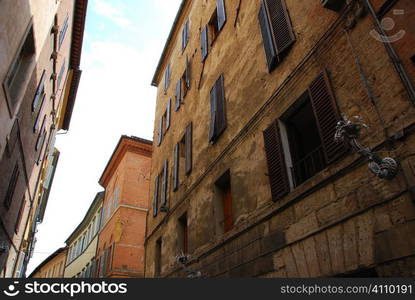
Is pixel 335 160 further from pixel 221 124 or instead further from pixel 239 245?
pixel 221 124

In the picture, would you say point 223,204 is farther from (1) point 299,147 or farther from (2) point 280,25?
(2) point 280,25

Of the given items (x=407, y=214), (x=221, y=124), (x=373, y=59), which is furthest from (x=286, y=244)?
(x=221, y=124)

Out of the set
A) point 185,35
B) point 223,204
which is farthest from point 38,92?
point 223,204

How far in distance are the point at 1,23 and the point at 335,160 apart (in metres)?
6.65

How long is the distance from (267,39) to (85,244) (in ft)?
85.4

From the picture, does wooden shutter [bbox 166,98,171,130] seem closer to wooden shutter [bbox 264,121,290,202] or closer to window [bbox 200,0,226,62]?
window [bbox 200,0,226,62]

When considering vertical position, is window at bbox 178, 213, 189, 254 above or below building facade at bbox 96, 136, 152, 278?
below

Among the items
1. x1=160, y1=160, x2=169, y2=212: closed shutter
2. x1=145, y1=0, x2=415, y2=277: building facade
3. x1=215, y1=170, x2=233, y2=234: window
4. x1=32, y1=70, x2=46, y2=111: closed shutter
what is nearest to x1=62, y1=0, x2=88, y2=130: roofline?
x1=32, y1=70, x2=46, y2=111: closed shutter

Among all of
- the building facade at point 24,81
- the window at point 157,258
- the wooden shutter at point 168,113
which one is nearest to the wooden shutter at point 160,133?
the wooden shutter at point 168,113

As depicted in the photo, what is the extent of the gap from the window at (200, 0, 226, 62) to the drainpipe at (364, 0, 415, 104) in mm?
5981

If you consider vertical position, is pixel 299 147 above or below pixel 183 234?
above

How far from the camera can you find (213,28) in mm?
11070

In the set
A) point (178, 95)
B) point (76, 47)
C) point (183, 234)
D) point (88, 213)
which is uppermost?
point (76, 47)

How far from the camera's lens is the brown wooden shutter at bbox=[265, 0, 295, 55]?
5910mm
